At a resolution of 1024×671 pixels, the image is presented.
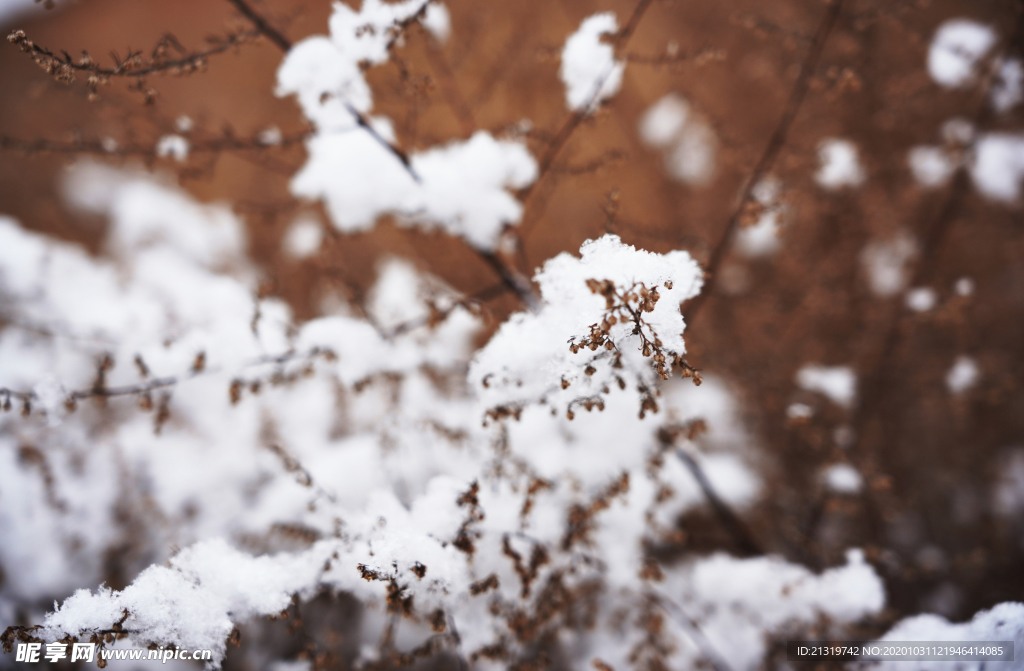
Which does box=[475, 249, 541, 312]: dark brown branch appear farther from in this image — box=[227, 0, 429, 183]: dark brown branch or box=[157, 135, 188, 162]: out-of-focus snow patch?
box=[157, 135, 188, 162]: out-of-focus snow patch

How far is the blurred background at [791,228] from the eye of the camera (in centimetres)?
245

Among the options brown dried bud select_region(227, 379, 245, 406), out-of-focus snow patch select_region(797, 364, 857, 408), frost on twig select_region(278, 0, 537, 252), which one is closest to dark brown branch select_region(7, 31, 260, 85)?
frost on twig select_region(278, 0, 537, 252)

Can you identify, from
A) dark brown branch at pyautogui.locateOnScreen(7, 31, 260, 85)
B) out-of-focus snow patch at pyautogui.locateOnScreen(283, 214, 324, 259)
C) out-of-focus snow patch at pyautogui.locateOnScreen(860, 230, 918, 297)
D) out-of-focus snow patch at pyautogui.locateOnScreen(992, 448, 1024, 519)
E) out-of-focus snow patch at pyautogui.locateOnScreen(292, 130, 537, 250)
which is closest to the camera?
dark brown branch at pyautogui.locateOnScreen(7, 31, 260, 85)

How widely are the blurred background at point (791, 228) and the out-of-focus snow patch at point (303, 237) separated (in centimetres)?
4

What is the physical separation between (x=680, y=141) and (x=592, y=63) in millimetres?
2759

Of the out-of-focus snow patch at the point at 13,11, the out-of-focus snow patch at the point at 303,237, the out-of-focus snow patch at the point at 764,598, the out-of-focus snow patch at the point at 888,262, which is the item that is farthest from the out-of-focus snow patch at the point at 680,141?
the out-of-focus snow patch at the point at 13,11

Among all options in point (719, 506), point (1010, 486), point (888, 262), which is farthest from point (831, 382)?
point (1010, 486)

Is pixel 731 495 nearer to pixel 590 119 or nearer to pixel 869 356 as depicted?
pixel 869 356

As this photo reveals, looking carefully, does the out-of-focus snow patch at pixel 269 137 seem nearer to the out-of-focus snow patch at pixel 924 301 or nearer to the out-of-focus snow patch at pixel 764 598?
the out-of-focus snow patch at pixel 764 598

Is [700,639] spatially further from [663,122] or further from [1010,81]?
[663,122]

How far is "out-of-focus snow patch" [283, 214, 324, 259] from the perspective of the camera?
3.36 meters

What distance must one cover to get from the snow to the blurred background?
380mm

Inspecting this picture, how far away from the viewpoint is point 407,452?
2.26 m

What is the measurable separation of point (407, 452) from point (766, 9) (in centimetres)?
410
